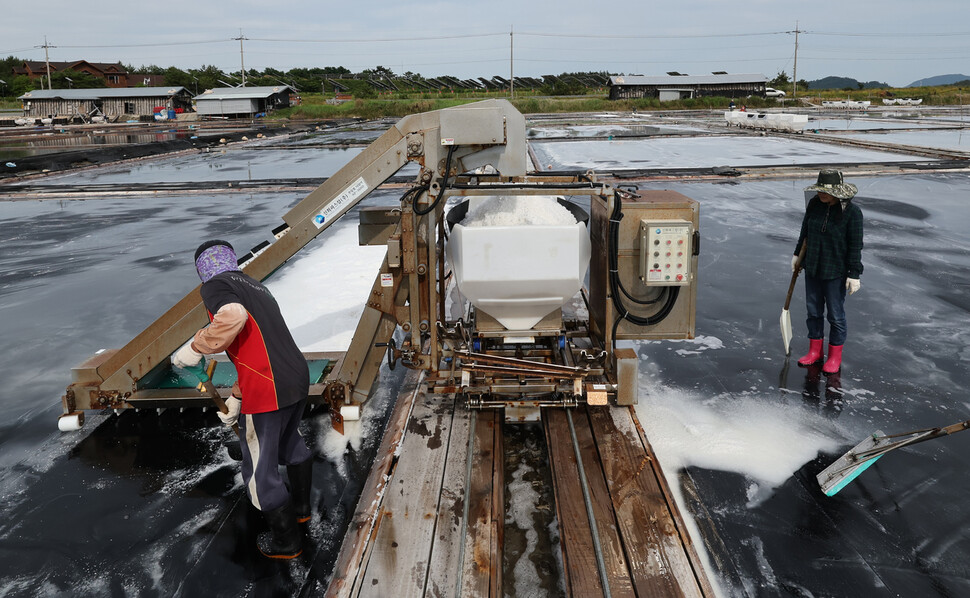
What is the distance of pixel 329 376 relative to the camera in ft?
15.9

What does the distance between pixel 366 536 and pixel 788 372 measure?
12.4 ft

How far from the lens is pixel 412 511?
3.53 metres

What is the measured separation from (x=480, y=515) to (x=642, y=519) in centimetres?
83

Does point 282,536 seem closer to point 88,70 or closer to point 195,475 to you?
point 195,475

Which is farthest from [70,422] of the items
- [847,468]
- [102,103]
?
[102,103]

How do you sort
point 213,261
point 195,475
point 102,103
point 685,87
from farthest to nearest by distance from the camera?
point 685,87, point 102,103, point 195,475, point 213,261

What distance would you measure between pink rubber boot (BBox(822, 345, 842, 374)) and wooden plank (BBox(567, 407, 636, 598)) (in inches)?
87.1

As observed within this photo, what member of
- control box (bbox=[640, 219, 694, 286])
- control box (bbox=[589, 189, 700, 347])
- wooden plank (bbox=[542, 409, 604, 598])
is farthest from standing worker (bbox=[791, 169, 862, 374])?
wooden plank (bbox=[542, 409, 604, 598])

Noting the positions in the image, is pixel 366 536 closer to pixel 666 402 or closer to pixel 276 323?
pixel 276 323

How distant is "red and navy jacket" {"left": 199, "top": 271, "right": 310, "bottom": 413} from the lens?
10.2 ft

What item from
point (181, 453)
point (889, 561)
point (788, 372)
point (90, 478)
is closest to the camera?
point (889, 561)

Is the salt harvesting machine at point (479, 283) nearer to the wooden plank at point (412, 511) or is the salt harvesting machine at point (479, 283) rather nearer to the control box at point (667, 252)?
the control box at point (667, 252)

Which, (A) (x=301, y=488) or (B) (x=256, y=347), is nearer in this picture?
(B) (x=256, y=347)

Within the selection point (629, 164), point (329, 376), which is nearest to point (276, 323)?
point (329, 376)
